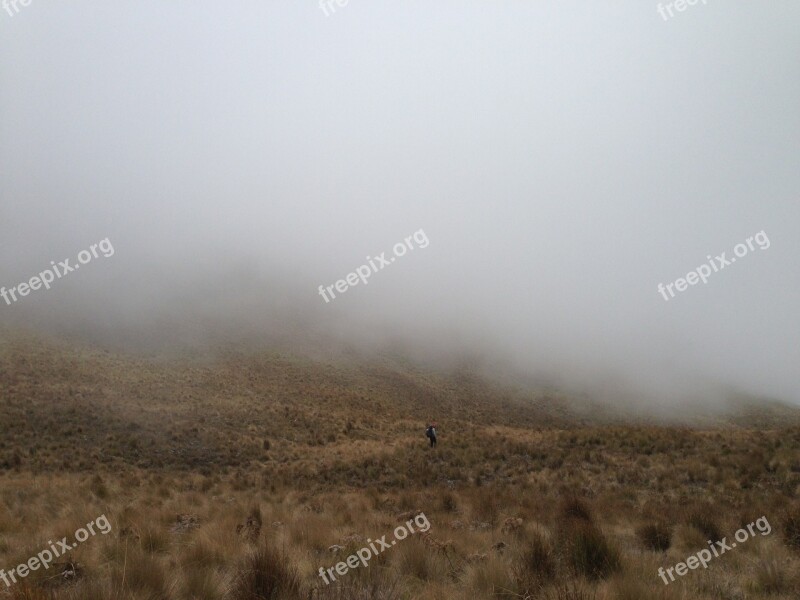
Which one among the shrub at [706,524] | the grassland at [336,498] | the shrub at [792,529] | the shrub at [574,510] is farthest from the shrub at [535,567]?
the shrub at [792,529]

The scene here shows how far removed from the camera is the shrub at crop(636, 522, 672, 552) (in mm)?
6176

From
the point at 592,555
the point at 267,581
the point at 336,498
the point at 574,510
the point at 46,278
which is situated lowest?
the point at 574,510

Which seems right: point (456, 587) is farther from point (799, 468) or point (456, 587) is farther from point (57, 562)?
point (799, 468)

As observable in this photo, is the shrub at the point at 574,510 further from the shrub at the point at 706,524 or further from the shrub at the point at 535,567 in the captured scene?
the shrub at the point at 535,567

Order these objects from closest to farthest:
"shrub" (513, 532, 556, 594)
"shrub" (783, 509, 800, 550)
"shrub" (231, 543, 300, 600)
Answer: "shrub" (231, 543, 300, 600), "shrub" (513, 532, 556, 594), "shrub" (783, 509, 800, 550)

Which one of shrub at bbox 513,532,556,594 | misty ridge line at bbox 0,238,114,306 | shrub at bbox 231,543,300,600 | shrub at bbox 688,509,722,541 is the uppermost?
misty ridge line at bbox 0,238,114,306

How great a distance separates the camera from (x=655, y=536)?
20.6 feet

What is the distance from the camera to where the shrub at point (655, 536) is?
6.18 m

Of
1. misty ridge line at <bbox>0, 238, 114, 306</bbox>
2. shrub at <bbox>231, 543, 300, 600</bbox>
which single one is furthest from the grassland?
misty ridge line at <bbox>0, 238, 114, 306</bbox>

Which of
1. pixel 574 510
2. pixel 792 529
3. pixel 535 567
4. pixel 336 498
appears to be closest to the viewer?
pixel 535 567

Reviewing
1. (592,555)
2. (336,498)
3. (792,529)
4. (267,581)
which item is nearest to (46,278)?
(336,498)

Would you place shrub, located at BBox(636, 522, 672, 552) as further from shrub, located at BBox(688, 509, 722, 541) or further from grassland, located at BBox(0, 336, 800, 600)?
shrub, located at BBox(688, 509, 722, 541)

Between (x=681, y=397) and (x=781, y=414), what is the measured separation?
11.5m

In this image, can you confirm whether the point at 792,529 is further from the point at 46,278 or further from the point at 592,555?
the point at 46,278
